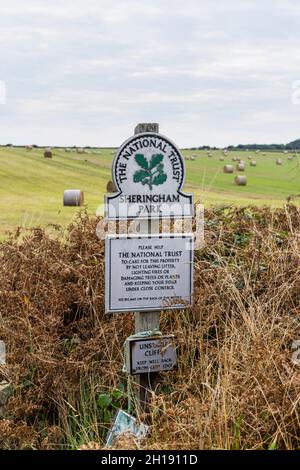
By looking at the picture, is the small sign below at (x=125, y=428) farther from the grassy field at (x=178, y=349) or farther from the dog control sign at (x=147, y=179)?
the dog control sign at (x=147, y=179)

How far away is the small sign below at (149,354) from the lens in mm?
4727

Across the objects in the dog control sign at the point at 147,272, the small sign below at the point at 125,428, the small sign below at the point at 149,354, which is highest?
the dog control sign at the point at 147,272

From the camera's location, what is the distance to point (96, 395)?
4953 millimetres

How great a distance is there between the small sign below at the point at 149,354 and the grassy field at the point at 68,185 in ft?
30.2

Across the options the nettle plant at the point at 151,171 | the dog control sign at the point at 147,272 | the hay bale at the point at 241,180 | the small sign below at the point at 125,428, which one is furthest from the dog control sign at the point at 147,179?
the hay bale at the point at 241,180

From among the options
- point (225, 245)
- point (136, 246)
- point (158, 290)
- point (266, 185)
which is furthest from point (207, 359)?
point (266, 185)

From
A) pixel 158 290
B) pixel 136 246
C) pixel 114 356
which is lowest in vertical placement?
pixel 114 356

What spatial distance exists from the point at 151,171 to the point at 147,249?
53 cm

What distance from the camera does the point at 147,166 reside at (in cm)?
477

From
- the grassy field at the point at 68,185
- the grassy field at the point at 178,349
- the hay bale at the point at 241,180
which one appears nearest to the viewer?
the grassy field at the point at 178,349

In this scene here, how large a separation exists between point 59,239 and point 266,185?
2527 cm

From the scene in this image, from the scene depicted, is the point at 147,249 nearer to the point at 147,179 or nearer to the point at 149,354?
the point at 147,179
